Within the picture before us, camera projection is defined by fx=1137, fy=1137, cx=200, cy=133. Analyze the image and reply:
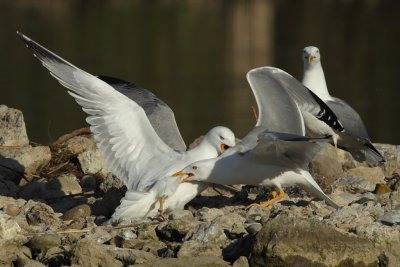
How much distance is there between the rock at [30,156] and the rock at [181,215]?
2.35m

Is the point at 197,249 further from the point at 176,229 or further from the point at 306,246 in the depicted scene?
the point at 306,246

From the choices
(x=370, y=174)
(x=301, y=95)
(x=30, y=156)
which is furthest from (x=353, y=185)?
(x=30, y=156)

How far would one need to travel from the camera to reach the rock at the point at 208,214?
314 inches

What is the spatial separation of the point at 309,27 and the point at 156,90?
12.1 meters

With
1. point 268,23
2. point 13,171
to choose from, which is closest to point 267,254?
→ point 13,171

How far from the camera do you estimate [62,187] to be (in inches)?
→ 382

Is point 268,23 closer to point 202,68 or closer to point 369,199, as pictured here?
point 202,68

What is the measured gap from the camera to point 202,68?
25844 mm

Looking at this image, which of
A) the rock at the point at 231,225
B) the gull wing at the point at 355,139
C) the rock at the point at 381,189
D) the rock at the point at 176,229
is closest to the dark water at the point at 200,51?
the gull wing at the point at 355,139

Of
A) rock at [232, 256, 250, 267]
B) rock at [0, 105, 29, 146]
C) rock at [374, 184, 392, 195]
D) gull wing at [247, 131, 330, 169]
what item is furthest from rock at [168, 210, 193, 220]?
rock at [0, 105, 29, 146]

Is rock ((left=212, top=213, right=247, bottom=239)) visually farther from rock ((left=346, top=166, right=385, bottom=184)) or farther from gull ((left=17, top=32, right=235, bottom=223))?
rock ((left=346, top=166, right=385, bottom=184))

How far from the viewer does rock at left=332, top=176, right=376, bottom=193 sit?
9164 mm

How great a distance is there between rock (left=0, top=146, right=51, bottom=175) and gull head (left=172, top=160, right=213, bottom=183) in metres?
2.06

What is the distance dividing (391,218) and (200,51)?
2159 centimetres
